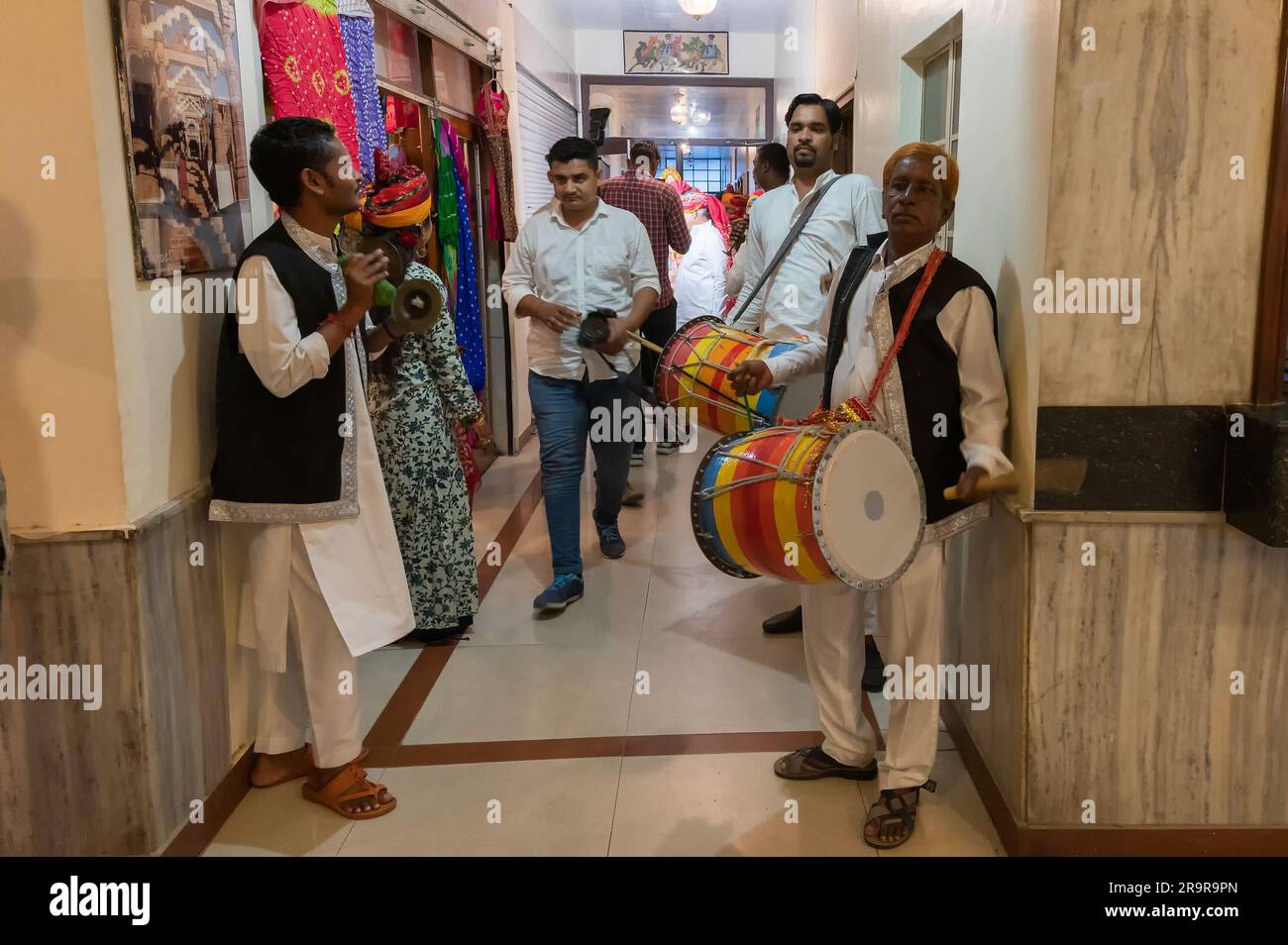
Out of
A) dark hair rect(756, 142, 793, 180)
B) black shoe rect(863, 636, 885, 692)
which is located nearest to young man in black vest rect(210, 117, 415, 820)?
black shoe rect(863, 636, 885, 692)

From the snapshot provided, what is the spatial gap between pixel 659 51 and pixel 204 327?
29.0 ft

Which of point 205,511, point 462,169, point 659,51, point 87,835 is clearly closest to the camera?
point 87,835

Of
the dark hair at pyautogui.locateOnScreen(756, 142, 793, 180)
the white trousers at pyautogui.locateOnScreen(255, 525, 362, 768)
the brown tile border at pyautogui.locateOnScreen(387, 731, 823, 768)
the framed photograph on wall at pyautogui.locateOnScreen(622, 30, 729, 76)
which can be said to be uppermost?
the framed photograph on wall at pyautogui.locateOnScreen(622, 30, 729, 76)

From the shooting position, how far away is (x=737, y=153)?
1399 centimetres

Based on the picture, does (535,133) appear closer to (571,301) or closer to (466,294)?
(466,294)

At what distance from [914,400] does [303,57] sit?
2024 mm

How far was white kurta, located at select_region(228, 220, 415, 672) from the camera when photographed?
96.6 inches

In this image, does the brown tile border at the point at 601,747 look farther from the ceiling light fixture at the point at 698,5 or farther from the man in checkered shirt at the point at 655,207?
the ceiling light fixture at the point at 698,5

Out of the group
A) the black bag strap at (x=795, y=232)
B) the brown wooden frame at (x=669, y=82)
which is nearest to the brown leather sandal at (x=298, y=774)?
the black bag strap at (x=795, y=232)

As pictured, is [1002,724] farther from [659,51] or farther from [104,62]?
[659,51]

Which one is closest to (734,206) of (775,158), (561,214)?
(775,158)

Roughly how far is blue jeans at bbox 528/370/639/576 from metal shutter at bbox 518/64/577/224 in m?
3.07

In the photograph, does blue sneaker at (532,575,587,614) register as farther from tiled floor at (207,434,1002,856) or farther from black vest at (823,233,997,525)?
black vest at (823,233,997,525)

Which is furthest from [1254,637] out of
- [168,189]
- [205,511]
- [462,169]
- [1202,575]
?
[462,169]
